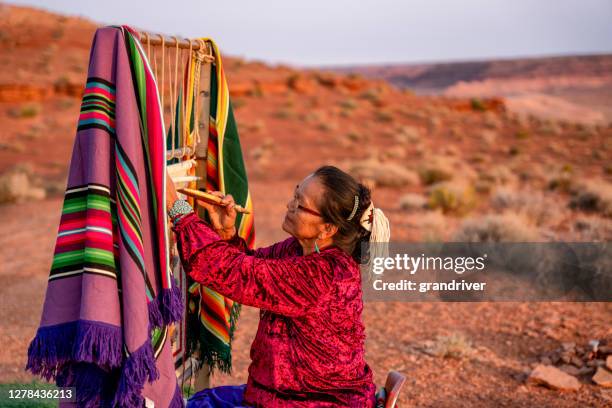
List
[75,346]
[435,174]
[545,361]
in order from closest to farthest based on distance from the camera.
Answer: [75,346], [545,361], [435,174]

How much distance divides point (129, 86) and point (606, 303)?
20.5ft

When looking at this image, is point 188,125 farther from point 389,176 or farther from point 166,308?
point 389,176

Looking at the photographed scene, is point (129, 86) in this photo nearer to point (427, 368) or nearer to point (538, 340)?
point (427, 368)

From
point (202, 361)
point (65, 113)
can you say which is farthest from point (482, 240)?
point (65, 113)

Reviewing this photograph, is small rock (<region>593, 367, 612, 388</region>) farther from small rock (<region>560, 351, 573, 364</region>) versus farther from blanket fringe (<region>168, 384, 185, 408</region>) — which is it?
blanket fringe (<region>168, 384, 185, 408</region>)

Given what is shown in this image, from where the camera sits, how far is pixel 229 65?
4303 centimetres

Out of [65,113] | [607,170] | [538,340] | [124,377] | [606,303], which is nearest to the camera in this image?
[124,377]

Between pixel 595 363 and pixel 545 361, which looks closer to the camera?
pixel 595 363

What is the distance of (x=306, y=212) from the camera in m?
2.34

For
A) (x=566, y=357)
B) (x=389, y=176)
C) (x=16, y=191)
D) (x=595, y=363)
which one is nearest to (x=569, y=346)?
(x=566, y=357)

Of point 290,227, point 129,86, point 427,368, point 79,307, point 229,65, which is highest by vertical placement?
point 229,65

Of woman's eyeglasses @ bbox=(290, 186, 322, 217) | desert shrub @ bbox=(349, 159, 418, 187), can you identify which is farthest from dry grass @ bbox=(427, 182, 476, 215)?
woman's eyeglasses @ bbox=(290, 186, 322, 217)

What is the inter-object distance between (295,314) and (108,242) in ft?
2.51

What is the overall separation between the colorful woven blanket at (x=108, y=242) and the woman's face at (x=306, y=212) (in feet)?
1.78
